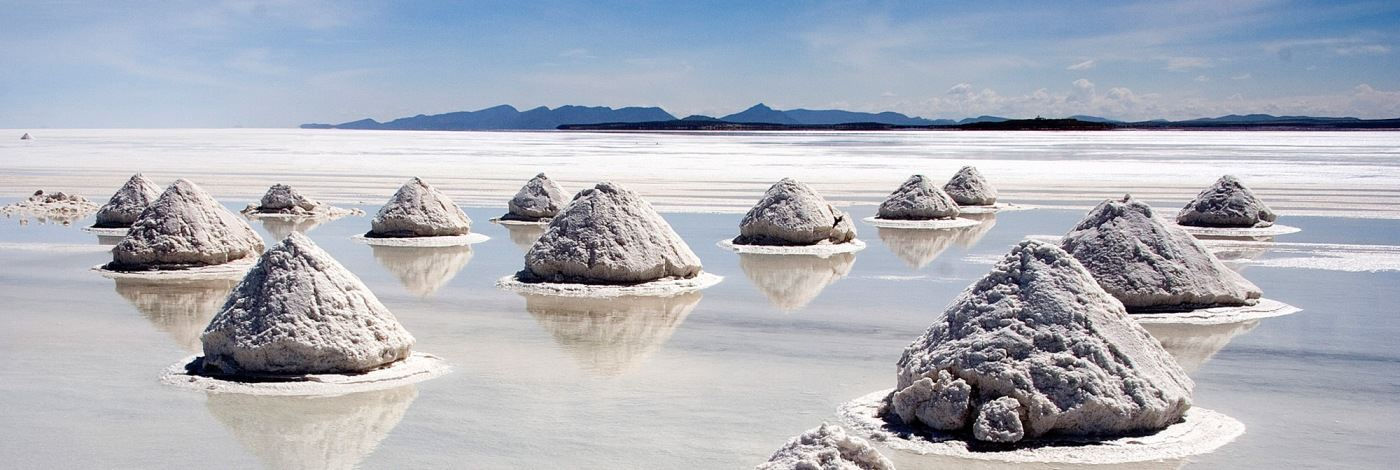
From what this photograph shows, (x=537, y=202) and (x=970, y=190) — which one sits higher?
(x=537, y=202)

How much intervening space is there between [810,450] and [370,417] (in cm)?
289

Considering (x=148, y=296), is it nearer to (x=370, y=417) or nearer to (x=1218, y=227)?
(x=370, y=417)

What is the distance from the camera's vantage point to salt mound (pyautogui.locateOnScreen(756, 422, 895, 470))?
4.52m

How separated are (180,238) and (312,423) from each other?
6.53 m

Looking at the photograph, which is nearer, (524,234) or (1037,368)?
(1037,368)

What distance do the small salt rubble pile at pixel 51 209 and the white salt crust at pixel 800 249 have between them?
998cm

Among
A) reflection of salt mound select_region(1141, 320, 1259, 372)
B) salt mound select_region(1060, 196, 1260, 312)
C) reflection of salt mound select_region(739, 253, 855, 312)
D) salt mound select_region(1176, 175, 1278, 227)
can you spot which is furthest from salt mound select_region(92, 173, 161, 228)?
salt mound select_region(1176, 175, 1278, 227)

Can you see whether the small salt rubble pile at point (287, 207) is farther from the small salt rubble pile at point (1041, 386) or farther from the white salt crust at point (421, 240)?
the small salt rubble pile at point (1041, 386)

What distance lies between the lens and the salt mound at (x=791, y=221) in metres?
14.6

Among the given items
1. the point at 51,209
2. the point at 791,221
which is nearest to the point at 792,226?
the point at 791,221

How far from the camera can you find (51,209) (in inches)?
820

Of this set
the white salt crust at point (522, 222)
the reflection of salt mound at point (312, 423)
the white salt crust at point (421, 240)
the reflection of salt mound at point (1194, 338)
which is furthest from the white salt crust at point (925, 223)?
the reflection of salt mound at point (312, 423)

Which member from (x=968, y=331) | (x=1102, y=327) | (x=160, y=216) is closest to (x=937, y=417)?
(x=968, y=331)

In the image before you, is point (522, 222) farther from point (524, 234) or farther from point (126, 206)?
point (126, 206)
